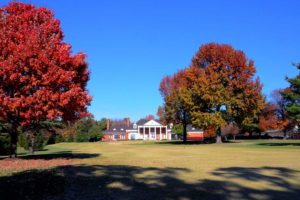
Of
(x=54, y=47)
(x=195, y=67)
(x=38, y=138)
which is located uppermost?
(x=195, y=67)

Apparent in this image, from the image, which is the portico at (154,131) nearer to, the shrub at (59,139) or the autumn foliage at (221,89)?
the shrub at (59,139)

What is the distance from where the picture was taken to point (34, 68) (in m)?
18.9

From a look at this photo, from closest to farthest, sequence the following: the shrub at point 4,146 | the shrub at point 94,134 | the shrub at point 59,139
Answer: the shrub at point 4,146 → the shrub at point 59,139 → the shrub at point 94,134

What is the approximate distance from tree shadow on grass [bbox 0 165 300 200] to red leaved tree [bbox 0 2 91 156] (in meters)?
5.33

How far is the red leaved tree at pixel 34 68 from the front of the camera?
18.6 m

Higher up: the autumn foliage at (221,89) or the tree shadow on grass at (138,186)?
the autumn foliage at (221,89)

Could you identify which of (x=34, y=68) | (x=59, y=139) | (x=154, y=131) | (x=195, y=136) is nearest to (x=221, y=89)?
(x=34, y=68)

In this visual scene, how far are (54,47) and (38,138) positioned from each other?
23443 mm

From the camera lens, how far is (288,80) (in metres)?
44.0

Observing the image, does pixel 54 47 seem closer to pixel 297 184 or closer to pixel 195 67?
pixel 297 184

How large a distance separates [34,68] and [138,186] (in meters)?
9.84

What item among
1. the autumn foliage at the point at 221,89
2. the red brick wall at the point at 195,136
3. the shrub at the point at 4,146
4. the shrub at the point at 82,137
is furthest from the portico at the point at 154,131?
the shrub at the point at 4,146

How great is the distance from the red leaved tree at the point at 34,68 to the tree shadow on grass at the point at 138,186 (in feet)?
17.5

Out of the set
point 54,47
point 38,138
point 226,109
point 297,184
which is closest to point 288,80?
point 226,109
